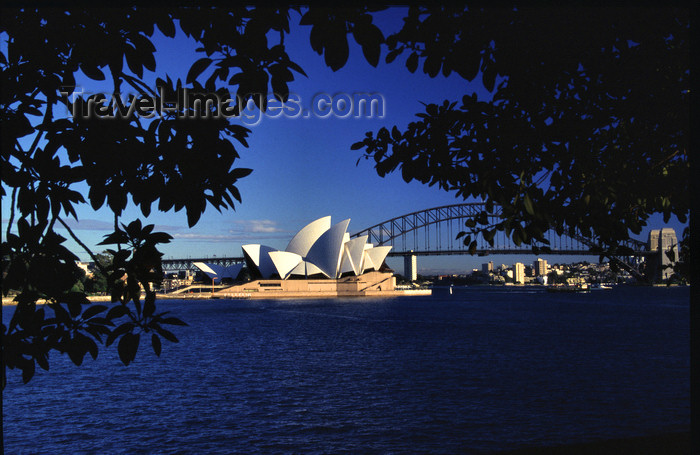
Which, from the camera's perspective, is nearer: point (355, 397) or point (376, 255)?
point (355, 397)

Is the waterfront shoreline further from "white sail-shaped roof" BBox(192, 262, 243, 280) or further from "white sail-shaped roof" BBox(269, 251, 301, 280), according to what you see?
"white sail-shaped roof" BBox(192, 262, 243, 280)

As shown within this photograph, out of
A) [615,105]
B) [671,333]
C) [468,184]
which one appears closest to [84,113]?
[468,184]

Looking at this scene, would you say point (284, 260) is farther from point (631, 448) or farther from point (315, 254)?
point (631, 448)

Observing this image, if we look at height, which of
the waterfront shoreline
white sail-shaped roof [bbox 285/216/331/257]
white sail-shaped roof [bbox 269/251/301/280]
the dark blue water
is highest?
white sail-shaped roof [bbox 285/216/331/257]

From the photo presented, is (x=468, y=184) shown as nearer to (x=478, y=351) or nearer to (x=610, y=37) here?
(x=610, y=37)

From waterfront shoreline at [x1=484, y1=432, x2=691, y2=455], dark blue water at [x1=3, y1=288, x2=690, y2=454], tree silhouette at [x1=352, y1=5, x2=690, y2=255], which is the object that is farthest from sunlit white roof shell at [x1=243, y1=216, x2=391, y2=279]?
tree silhouette at [x1=352, y1=5, x2=690, y2=255]

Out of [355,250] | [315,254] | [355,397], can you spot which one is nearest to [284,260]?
[315,254]

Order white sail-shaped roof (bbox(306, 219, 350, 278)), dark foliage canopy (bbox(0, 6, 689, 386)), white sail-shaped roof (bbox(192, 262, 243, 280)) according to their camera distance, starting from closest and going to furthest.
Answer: dark foliage canopy (bbox(0, 6, 689, 386))
white sail-shaped roof (bbox(306, 219, 350, 278))
white sail-shaped roof (bbox(192, 262, 243, 280))

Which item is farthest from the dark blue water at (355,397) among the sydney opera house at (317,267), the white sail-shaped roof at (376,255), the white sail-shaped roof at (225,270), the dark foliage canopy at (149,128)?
the white sail-shaped roof at (225,270)
